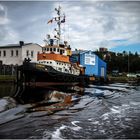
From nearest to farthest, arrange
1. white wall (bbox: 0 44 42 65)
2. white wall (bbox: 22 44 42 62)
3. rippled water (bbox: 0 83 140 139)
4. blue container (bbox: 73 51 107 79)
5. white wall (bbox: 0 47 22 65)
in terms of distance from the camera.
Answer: rippled water (bbox: 0 83 140 139)
blue container (bbox: 73 51 107 79)
white wall (bbox: 0 44 42 65)
white wall (bbox: 0 47 22 65)
white wall (bbox: 22 44 42 62)

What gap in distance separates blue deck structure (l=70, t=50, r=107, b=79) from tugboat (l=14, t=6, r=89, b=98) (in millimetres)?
4468

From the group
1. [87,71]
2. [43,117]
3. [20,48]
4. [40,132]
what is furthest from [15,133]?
[20,48]

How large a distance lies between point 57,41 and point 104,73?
65.0 ft

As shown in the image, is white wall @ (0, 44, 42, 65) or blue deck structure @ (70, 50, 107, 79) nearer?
blue deck structure @ (70, 50, 107, 79)

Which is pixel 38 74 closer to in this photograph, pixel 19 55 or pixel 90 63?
pixel 90 63

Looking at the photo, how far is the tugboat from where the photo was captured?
2938cm

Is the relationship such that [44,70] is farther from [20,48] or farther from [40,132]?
[20,48]

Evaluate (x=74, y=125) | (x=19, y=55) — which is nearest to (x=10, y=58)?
(x=19, y=55)

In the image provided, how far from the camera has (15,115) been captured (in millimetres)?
15453

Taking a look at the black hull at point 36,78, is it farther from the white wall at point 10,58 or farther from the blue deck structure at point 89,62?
the white wall at point 10,58

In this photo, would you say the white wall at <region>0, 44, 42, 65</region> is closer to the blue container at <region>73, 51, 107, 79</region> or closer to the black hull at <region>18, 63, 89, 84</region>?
the blue container at <region>73, 51, 107, 79</region>

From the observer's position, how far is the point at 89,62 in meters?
49.4

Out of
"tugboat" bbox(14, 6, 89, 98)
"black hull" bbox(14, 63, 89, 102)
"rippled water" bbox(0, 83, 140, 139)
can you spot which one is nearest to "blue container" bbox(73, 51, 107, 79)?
"tugboat" bbox(14, 6, 89, 98)

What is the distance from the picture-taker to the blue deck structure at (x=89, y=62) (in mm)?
47375
